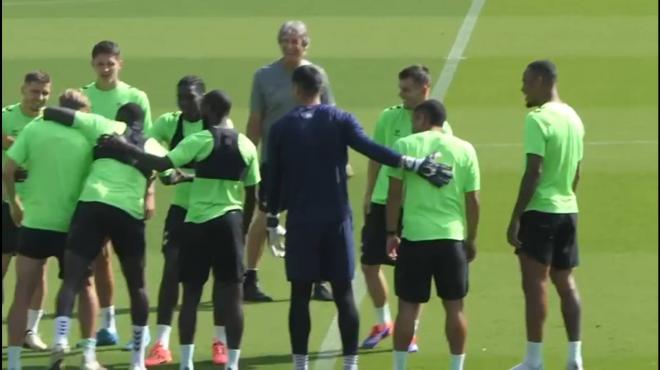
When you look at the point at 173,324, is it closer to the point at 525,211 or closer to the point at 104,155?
the point at 104,155

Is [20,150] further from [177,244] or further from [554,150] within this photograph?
[554,150]

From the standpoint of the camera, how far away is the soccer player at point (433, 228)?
33.9 feet

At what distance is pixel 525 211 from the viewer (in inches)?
428

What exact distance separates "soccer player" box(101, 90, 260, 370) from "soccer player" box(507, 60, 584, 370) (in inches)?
68.5

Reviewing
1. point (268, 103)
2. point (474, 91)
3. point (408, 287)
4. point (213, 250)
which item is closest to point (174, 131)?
point (213, 250)

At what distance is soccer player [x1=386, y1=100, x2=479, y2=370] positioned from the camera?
10344 mm

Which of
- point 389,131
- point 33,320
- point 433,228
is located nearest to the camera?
point 433,228

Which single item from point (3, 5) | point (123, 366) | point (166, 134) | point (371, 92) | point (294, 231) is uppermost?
point (3, 5)

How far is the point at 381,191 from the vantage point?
11.5m

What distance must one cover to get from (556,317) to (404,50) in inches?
457

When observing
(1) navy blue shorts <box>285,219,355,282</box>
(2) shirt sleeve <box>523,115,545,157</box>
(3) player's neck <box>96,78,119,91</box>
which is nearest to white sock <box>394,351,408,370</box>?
(1) navy blue shorts <box>285,219,355,282</box>

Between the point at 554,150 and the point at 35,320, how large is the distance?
3.80 m

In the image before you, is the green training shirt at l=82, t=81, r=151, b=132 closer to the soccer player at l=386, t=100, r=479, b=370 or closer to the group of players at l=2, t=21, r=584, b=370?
the group of players at l=2, t=21, r=584, b=370

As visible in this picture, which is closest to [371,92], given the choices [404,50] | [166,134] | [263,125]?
[404,50]
